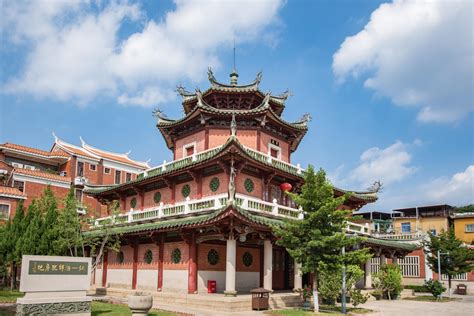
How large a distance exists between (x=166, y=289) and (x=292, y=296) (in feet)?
22.9

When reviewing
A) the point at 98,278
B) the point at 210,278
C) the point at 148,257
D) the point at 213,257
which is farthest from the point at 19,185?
the point at 210,278

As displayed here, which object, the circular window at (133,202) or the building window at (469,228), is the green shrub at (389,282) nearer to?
the circular window at (133,202)

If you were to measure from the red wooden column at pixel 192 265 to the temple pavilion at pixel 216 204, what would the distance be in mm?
51

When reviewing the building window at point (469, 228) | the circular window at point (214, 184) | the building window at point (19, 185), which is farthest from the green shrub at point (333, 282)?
the building window at point (469, 228)

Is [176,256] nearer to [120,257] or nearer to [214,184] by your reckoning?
[214,184]

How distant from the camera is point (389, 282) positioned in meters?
28.3

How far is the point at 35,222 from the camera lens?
25.2 meters

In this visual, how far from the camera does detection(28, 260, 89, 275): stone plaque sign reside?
14.0 meters

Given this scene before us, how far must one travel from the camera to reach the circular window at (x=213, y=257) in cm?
2267

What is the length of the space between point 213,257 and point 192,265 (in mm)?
1558

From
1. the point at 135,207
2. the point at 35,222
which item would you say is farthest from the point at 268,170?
the point at 35,222

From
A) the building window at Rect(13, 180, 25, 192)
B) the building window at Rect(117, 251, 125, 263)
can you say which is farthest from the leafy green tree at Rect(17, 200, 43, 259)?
the building window at Rect(13, 180, 25, 192)

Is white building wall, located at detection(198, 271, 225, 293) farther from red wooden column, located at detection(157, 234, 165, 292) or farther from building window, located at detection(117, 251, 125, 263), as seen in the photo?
building window, located at detection(117, 251, 125, 263)

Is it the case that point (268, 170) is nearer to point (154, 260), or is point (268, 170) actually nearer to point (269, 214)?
point (269, 214)
